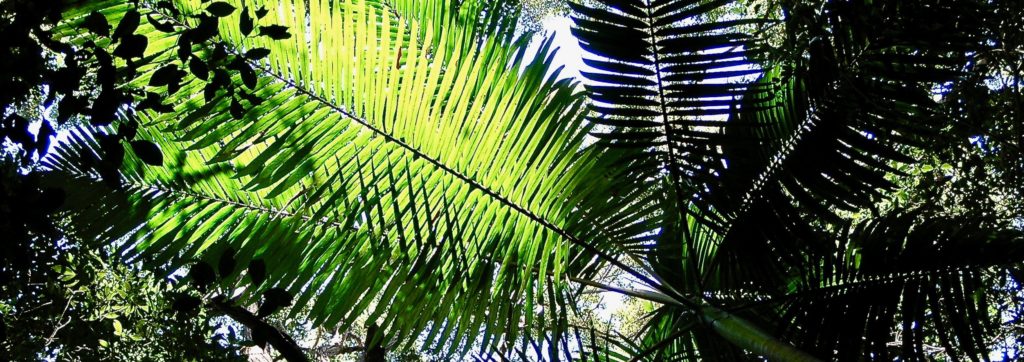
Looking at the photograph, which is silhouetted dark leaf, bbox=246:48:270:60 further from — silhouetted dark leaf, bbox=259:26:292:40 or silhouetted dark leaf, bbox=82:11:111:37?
silhouetted dark leaf, bbox=82:11:111:37

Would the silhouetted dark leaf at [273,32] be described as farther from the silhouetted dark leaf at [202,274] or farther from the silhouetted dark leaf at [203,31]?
the silhouetted dark leaf at [202,274]

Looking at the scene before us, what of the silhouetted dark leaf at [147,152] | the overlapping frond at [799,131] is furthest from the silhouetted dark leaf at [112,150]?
the overlapping frond at [799,131]

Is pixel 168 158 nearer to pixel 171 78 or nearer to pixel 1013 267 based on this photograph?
pixel 171 78

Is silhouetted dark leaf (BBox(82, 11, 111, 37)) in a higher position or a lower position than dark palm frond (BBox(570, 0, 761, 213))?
lower

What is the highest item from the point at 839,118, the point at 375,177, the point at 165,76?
the point at 839,118

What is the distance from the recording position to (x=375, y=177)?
2459 millimetres

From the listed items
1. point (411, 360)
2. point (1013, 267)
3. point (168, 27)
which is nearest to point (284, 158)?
point (168, 27)

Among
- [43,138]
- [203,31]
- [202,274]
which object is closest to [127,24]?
[203,31]

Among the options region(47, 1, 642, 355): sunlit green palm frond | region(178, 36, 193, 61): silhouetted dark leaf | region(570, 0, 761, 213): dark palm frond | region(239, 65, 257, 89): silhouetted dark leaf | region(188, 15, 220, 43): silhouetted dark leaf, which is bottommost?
region(47, 1, 642, 355): sunlit green palm frond

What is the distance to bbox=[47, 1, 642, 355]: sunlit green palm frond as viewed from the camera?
2381 mm

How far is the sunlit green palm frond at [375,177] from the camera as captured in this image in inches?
93.7

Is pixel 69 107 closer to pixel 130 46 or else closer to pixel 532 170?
pixel 130 46

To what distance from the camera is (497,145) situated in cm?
251

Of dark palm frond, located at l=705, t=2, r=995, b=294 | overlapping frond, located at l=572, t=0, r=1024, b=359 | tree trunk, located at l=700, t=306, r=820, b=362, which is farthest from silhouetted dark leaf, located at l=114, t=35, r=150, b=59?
dark palm frond, located at l=705, t=2, r=995, b=294
